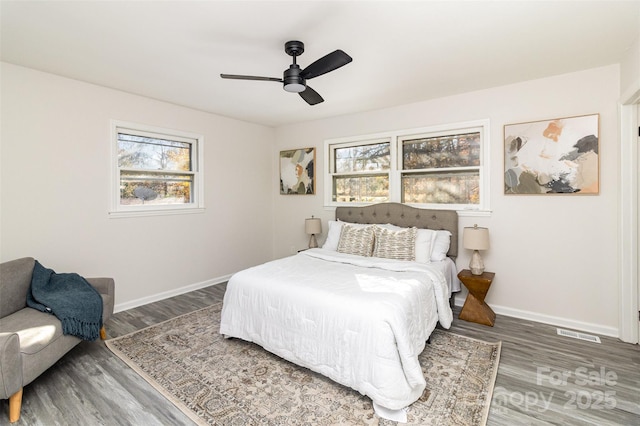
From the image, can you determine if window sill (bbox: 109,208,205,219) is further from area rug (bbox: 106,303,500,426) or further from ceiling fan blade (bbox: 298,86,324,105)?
ceiling fan blade (bbox: 298,86,324,105)

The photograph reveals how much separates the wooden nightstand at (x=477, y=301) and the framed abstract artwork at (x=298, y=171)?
2.67 metres

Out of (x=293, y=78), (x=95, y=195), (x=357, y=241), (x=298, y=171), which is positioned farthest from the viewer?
(x=298, y=171)

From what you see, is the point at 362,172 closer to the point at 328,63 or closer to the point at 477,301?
the point at 477,301

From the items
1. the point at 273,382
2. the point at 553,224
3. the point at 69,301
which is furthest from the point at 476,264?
the point at 69,301

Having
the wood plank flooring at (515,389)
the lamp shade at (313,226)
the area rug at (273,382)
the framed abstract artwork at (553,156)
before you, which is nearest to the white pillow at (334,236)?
the lamp shade at (313,226)

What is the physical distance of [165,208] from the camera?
4.05 metres

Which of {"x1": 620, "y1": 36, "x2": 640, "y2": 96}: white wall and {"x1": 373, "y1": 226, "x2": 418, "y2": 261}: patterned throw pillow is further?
{"x1": 373, "y1": 226, "x2": 418, "y2": 261}: patterned throw pillow

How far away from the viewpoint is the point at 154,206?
3971 mm

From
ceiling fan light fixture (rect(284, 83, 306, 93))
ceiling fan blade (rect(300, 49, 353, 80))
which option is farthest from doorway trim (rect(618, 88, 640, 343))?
ceiling fan light fixture (rect(284, 83, 306, 93))

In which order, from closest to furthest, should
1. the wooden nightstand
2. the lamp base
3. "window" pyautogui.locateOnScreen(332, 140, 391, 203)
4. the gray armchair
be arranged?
the gray armchair → the wooden nightstand → the lamp base → "window" pyautogui.locateOnScreen(332, 140, 391, 203)

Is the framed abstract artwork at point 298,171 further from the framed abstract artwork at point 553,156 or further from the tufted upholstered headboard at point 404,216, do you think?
the framed abstract artwork at point 553,156

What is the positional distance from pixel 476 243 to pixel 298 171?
2.99 metres

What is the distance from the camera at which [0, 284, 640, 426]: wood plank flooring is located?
Answer: 186cm

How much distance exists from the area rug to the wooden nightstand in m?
0.48
